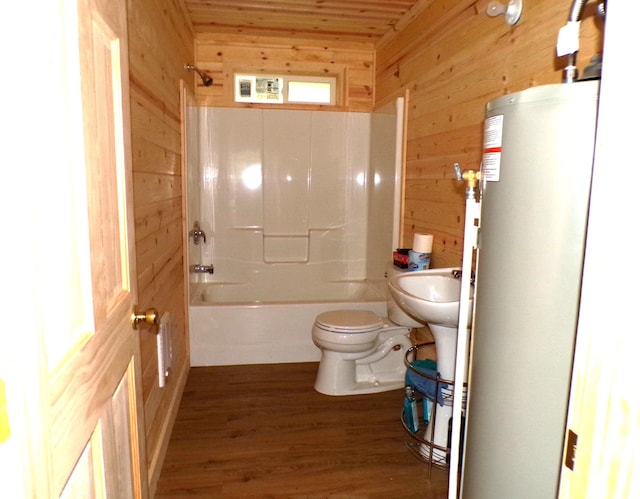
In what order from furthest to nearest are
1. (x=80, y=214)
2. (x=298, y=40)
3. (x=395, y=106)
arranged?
(x=298, y=40), (x=395, y=106), (x=80, y=214)

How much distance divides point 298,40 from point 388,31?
77cm

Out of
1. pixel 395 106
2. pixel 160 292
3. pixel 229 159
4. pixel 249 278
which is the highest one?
pixel 395 106

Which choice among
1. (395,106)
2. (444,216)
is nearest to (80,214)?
(444,216)

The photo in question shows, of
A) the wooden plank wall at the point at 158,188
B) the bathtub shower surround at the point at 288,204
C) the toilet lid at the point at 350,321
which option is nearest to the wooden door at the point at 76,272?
the wooden plank wall at the point at 158,188

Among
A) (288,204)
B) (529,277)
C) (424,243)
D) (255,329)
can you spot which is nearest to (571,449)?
(529,277)

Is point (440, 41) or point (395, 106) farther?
point (395, 106)

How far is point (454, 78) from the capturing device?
251cm

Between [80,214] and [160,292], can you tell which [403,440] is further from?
[80,214]

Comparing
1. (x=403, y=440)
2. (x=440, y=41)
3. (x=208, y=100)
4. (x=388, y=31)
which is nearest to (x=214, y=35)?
(x=208, y=100)

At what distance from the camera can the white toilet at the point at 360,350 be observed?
283cm

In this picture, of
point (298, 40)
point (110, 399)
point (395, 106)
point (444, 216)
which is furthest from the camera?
point (298, 40)

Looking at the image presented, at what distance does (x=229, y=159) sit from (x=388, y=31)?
1.64 meters

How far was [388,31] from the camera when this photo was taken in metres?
3.58

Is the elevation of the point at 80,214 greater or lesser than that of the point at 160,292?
greater
